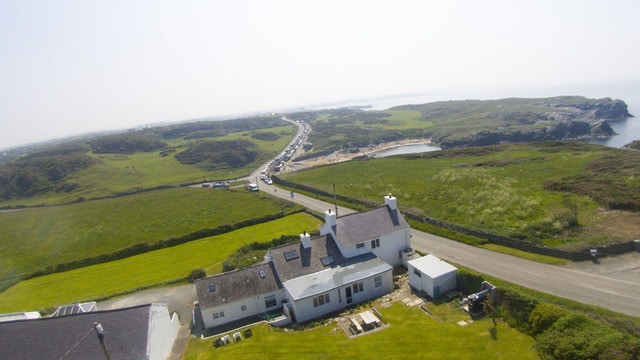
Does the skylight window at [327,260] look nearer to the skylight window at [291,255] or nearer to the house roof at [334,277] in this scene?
the house roof at [334,277]

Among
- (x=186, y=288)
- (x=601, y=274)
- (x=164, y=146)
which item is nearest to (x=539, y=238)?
(x=601, y=274)

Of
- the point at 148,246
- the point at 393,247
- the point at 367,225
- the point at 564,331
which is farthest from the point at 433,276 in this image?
the point at 148,246

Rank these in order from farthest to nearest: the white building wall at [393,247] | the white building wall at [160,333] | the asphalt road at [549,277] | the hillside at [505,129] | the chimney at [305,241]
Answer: the hillside at [505,129], the white building wall at [393,247], the chimney at [305,241], the asphalt road at [549,277], the white building wall at [160,333]

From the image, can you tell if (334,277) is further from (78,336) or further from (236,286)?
(78,336)

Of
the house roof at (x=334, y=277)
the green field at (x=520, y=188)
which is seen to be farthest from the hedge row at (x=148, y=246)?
the house roof at (x=334, y=277)

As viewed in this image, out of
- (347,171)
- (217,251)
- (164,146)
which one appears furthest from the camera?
(164,146)

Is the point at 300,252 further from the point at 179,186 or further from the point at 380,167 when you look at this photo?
the point at 179,186

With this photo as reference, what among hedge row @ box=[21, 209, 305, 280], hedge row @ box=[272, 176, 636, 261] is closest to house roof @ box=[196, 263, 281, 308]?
hedge row @ box=[272, 176, 636, 261]
